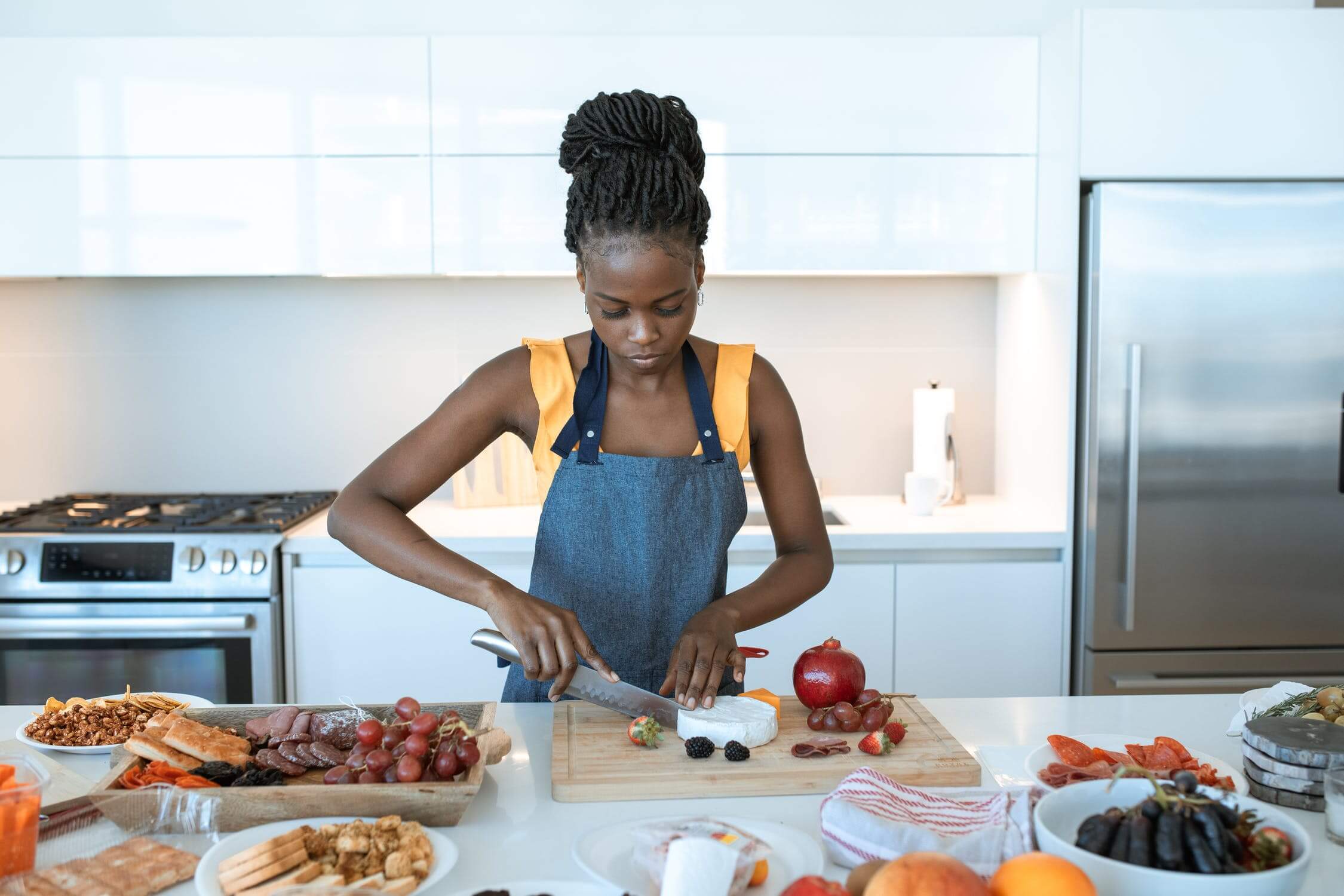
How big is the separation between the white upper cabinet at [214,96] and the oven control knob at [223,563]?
995mm

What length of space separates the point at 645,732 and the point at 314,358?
7.55 feet

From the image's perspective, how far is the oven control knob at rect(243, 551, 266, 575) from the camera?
8.86ft

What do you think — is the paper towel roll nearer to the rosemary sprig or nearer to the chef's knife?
the rosemary sprig

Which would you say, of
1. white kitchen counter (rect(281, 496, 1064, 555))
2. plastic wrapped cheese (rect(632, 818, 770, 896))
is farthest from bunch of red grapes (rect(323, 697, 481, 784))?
white kitchen counter (rect(281, 496, 1064, 555))

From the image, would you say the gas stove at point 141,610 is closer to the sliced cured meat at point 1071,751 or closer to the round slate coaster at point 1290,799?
the sliced cured meat at point 1071,751

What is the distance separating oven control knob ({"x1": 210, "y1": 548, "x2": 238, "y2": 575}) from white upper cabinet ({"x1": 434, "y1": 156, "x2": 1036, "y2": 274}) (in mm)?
860

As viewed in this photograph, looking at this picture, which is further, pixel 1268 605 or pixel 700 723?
→ pixel 1268 605

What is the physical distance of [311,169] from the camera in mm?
2891

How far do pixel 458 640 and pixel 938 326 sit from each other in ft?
5.34

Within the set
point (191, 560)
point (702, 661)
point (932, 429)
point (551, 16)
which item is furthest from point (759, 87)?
point (702, 661)

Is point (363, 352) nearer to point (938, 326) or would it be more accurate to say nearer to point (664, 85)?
point (664, 85)

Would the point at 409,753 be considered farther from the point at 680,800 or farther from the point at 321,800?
the point at 680,800

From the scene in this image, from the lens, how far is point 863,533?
2.77m

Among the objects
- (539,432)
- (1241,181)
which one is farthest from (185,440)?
(1241,181)
